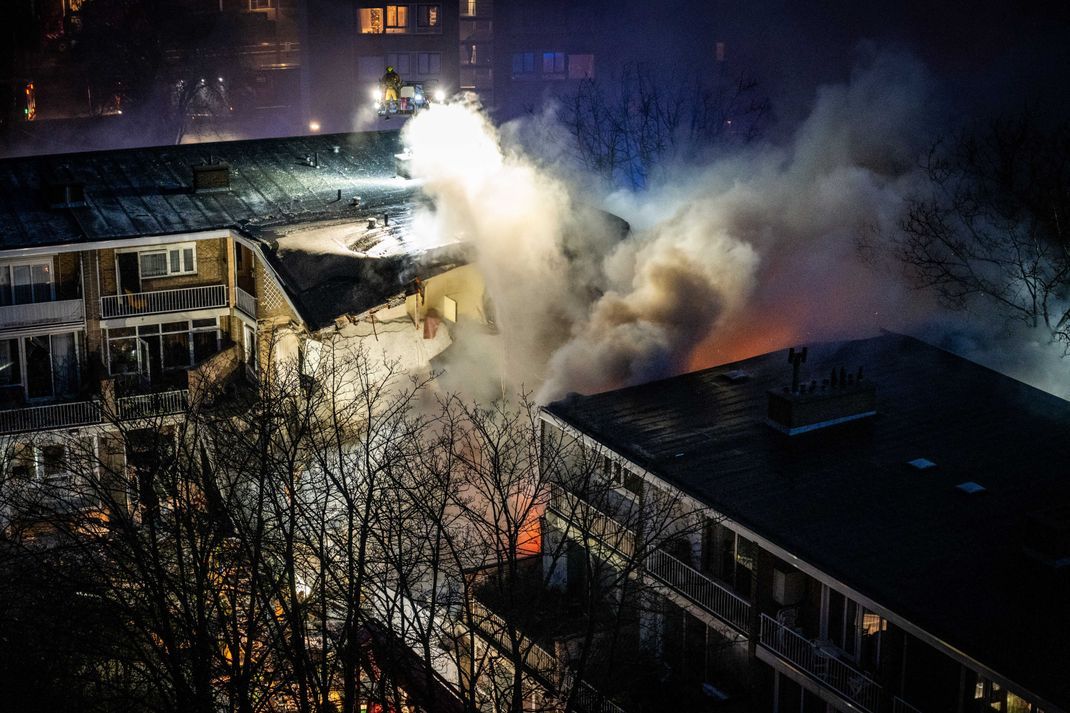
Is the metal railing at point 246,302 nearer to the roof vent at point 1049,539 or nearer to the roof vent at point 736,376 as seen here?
the roof vent at point 736,376

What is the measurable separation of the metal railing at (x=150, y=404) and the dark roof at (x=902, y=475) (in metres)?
11.8

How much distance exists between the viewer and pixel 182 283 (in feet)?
124

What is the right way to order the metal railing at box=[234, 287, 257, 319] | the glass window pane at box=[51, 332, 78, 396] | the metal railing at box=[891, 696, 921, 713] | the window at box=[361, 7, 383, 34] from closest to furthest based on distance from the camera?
the metal railing at box=[891, 696, 921, 713] → the metal railing at box=[234, 287, 257, 319] → the glass window pane at box=[51, 332, 78, 396] → the window at box=[361, 7, 383, 34]

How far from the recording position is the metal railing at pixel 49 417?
3522cm

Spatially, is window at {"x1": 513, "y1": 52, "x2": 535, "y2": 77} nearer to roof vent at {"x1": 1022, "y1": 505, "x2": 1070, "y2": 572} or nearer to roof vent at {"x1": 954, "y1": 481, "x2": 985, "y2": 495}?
roof vent at {"x1": 954, "y1": 481, "x2": 985, "y2": 495}

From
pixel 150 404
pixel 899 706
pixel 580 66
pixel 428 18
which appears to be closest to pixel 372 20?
pixel 428 18

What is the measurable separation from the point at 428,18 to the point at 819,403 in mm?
56289

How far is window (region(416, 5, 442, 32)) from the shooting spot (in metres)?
76.4

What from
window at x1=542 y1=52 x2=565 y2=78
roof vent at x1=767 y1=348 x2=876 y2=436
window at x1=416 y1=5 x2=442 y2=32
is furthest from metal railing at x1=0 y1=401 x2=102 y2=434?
window at x1=542 y1=52 x2=565 y2=78

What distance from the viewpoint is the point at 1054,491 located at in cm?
2270

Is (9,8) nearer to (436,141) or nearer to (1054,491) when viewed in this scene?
(436,141)

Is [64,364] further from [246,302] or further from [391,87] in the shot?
[391,87]

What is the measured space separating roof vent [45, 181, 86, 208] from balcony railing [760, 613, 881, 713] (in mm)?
23446

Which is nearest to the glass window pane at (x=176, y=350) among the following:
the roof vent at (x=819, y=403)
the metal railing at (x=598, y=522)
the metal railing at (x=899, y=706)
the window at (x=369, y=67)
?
the metal railing at (x=598, y=522)
